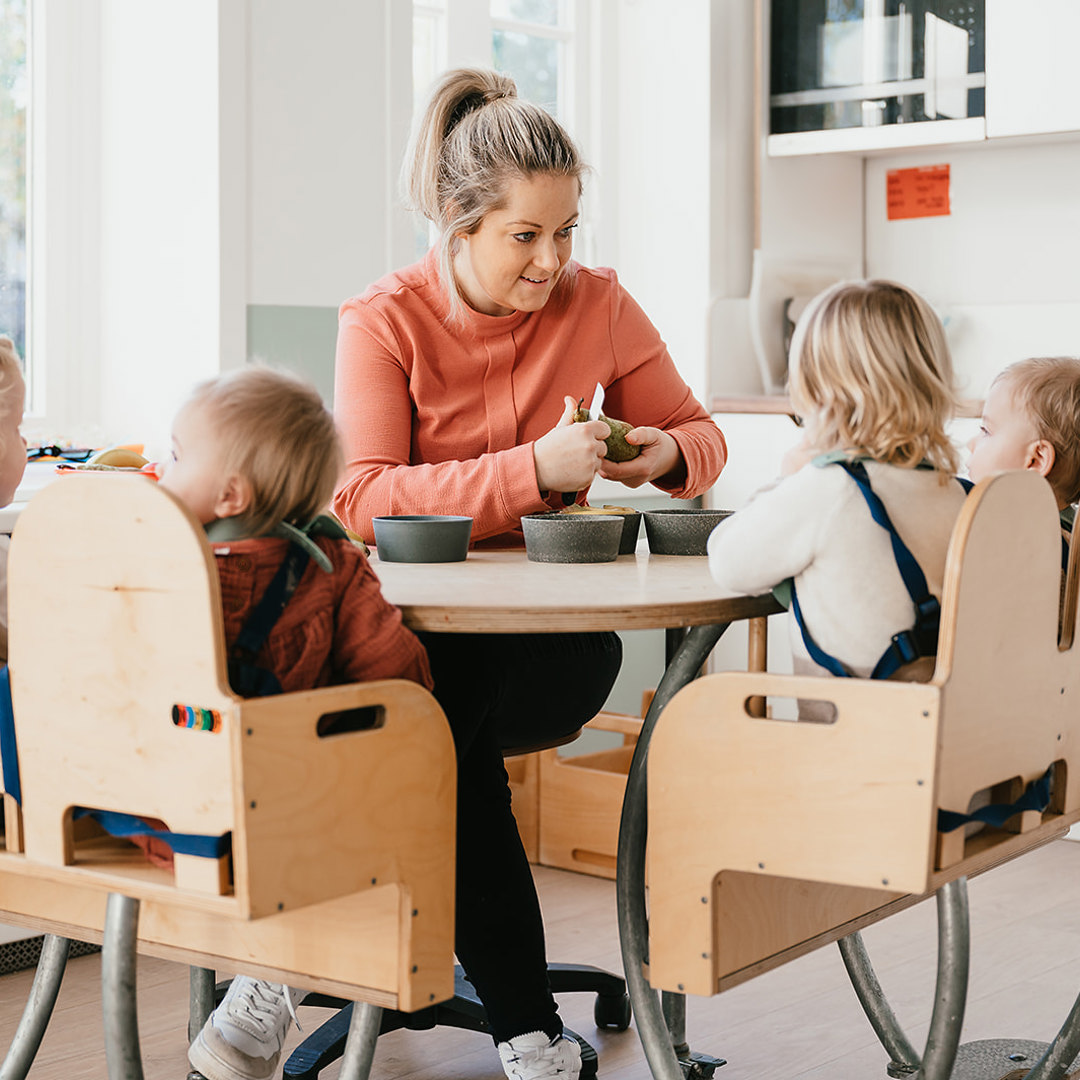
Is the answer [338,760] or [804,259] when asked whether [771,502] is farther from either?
[804,259]

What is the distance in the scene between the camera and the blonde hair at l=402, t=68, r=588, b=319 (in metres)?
1.99

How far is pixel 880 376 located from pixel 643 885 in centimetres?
57

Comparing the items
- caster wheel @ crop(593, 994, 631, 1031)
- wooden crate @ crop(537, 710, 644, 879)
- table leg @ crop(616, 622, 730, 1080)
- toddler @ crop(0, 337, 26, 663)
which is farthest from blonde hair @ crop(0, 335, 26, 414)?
wooden crate @ crop(537, 710, 644, 879)

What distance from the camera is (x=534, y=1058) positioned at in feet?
5.69

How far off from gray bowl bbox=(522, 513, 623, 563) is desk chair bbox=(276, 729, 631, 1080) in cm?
30

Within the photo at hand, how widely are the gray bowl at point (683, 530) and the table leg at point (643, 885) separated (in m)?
0.22

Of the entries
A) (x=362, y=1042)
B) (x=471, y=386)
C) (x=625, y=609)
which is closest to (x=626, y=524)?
(x=471, y=386)

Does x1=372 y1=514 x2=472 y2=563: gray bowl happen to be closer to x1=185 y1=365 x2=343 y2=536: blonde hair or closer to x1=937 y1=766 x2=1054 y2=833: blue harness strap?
x1=185 y1=365 x2=343 y2=536: blonde hair

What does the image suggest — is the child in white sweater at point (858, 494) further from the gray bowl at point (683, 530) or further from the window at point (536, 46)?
the window at point (536, 46)

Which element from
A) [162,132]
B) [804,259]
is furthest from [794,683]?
[804,259]

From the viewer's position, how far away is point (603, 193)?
12.9 feet

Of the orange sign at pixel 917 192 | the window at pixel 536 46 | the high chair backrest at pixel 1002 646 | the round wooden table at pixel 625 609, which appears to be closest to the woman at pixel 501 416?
the round wooden table at pixel 625 609

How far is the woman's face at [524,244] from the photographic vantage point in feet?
6.52

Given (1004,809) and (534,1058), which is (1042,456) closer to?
(1004,809)
